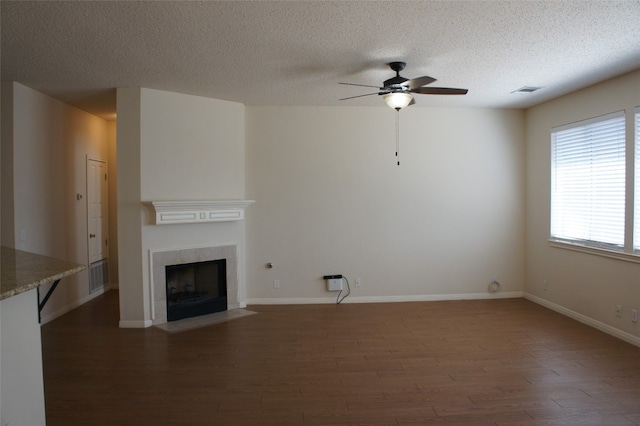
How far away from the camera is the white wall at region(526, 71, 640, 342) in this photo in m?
4.19

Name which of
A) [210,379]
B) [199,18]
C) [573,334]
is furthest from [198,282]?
[573,334]

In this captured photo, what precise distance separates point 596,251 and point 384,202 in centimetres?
257

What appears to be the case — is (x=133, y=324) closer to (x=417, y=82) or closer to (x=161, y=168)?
(x=161, y=168)

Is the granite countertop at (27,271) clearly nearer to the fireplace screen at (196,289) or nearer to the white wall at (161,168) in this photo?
the white wall at (161,168)

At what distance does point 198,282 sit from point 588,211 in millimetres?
4861

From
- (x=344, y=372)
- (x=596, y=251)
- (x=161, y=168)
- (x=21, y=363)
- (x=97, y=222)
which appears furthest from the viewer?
(x=97, y=222)

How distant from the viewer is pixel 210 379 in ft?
10.9

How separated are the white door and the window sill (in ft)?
21.3

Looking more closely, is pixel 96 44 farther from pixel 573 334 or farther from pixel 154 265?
pixel 573 334

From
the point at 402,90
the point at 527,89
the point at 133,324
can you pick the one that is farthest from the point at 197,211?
the point at 527,89

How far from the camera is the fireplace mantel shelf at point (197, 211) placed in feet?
15.2

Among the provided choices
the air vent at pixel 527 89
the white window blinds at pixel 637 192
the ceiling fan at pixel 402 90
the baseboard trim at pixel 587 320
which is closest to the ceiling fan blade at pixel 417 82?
the ceiling fan at pixel 402 90

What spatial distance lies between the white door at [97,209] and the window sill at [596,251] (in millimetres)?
6488

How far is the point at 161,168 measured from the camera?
4812 millimetres
